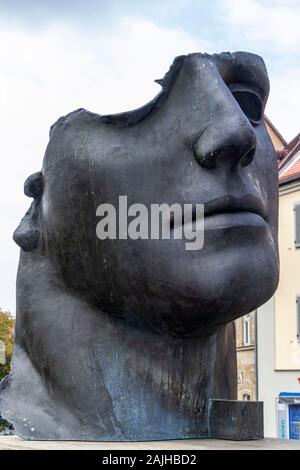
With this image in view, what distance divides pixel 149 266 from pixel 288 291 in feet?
49.1

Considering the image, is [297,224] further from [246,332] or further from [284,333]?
[246,332]

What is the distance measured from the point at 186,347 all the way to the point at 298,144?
1727 cm

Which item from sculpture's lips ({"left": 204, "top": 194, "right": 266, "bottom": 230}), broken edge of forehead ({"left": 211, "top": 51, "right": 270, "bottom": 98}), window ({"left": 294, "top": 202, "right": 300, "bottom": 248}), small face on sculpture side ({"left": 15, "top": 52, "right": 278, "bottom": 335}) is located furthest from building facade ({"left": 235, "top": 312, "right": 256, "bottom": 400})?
sculpture's lips ({"left": 204, "top": 194, "right": 266, "bottom": 230})

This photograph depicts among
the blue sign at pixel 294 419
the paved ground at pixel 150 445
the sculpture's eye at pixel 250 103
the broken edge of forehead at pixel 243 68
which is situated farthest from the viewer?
the blue sign at pixel 294 419

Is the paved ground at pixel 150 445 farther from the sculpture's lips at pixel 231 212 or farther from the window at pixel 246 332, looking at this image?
the window at pixel 246 332

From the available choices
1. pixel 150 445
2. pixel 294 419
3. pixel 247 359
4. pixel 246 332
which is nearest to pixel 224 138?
pixel 150 445

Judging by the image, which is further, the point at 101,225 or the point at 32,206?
the point at 32,206

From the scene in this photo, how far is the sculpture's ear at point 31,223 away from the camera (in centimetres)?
533

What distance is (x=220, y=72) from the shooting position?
4848 mm

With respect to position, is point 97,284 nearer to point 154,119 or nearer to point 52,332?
point 52,332

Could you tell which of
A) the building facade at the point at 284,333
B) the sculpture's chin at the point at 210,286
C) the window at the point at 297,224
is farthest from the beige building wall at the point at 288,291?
the sculpture's chin at the point at 210,286

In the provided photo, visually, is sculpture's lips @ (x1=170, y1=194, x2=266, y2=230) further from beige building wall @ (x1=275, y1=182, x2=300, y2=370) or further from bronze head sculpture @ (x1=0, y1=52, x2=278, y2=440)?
beige building wall @ (x1=275, y1=182, x2=300, y2=370)

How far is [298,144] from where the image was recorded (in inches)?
846
